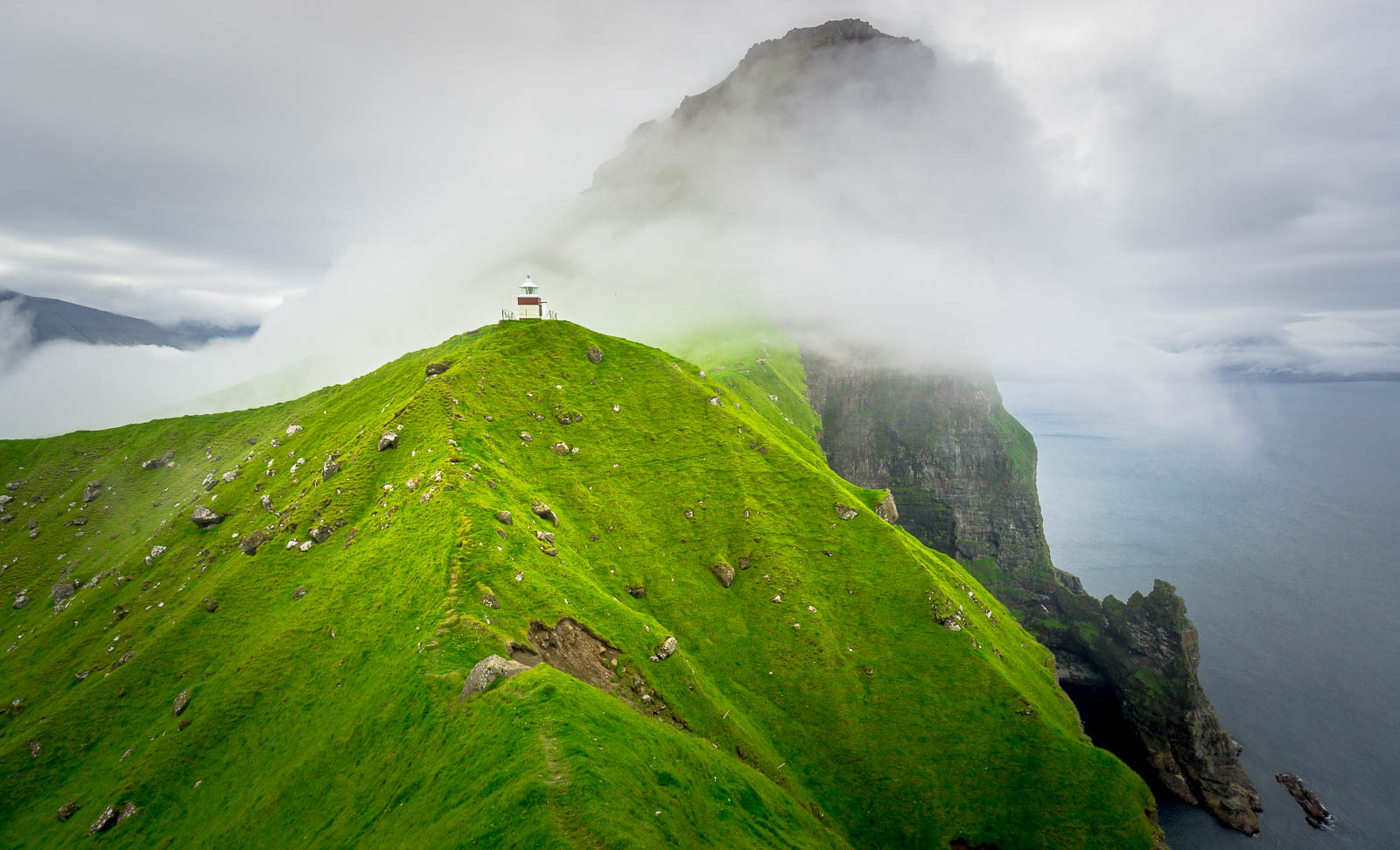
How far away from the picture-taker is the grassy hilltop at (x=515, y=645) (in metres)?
35.5

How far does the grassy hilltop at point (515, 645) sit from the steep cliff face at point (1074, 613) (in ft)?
123

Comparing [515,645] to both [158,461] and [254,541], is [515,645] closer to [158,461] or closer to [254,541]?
[254,541]

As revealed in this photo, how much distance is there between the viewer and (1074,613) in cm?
14412

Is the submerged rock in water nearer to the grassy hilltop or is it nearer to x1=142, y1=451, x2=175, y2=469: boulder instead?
the grassy hilltop

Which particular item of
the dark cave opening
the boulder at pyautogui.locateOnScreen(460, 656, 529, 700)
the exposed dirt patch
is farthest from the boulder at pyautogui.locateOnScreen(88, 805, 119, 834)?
the dark cave opening

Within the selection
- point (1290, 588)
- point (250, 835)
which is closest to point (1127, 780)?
point (250, 835)

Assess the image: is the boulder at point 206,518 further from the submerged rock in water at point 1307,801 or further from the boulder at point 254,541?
the submerged rock in water at point 1307,801

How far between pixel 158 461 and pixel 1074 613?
727 feet

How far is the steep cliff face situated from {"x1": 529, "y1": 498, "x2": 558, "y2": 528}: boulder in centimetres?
13106

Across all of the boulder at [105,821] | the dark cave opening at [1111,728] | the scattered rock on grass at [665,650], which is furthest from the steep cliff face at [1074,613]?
the boulder at [105,821]

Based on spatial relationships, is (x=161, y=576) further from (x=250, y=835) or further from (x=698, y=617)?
(x=698, y=617)

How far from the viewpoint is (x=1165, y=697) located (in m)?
109

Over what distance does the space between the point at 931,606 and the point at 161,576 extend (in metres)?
104

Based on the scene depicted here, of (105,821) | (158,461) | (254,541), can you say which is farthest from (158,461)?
(105,821)
